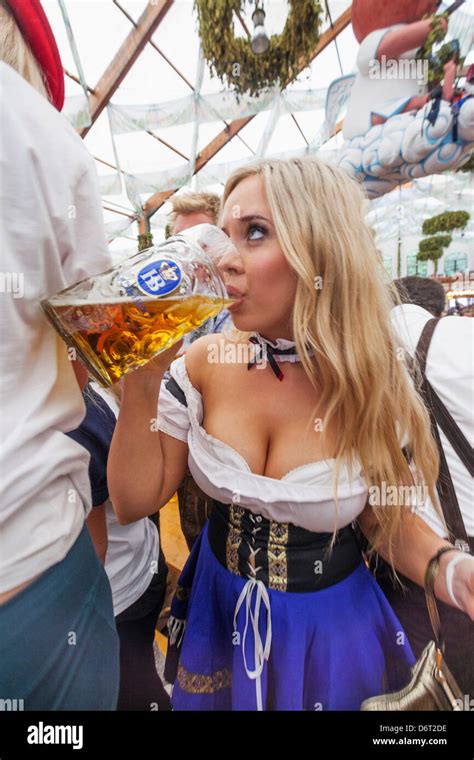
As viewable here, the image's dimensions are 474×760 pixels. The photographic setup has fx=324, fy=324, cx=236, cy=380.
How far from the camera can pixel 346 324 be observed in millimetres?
603

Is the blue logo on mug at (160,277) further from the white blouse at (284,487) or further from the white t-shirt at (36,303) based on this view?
the white blouse at (284,487)

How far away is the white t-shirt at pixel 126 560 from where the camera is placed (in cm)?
72

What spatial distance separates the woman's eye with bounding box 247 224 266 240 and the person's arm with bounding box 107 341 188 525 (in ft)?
0.78

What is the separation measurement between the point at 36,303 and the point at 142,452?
1.02ft

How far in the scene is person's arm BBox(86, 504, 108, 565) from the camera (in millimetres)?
617

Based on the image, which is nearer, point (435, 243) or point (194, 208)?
point (194, 208)

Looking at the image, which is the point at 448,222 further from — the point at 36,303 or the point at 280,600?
the point at 36,303

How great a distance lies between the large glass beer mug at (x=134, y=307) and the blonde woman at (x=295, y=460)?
0.39 feet

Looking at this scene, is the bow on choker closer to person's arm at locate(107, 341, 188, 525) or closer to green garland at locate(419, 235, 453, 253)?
person's arm at locate(107, 341, 188, 525)

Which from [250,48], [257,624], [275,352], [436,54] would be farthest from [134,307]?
[436,54]

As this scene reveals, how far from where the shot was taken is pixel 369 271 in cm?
63
